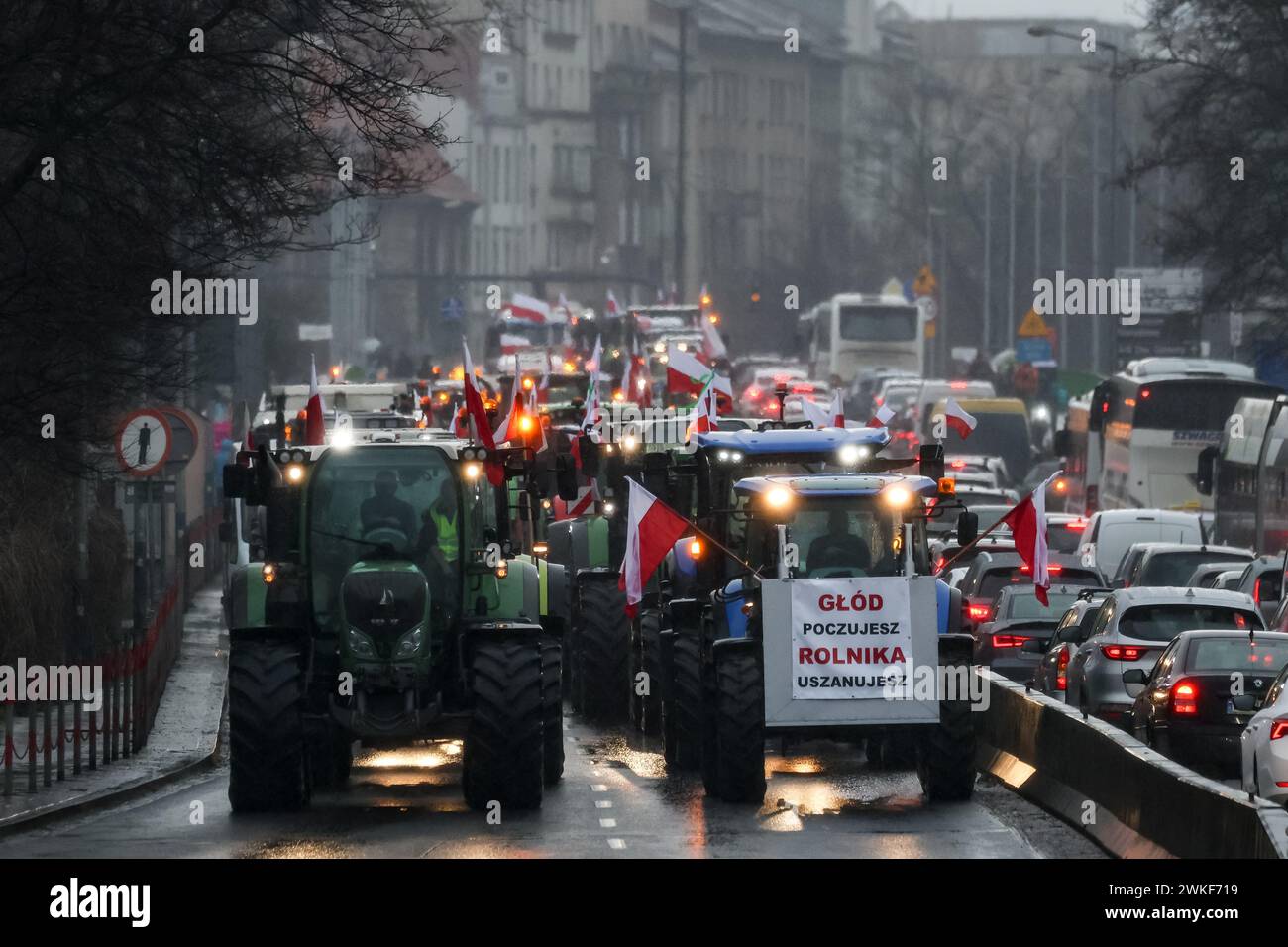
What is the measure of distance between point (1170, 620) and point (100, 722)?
8.96 m

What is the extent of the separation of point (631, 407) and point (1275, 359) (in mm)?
21597

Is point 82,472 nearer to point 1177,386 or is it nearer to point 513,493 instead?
point 513,493

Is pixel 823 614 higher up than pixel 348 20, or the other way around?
pixel 348 20

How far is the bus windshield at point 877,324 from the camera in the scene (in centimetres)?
8725

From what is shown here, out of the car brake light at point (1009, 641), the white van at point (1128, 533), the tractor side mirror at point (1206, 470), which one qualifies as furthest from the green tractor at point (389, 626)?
the tractor side mirror at point (1206, 470)

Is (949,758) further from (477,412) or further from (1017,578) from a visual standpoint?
(1017,578)

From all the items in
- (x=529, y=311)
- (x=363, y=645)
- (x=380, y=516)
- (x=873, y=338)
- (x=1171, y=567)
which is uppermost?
(x=873, y=338)

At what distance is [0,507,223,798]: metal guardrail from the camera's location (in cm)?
2062

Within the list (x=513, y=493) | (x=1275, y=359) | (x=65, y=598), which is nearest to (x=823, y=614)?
(x=513, y=493)

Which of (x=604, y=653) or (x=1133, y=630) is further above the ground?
(x=1133, y=630)

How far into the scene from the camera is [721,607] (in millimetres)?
20156

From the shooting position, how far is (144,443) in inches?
1037

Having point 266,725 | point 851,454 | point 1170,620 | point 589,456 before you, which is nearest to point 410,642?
point 266,725

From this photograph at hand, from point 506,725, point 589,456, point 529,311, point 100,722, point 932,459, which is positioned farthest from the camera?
point 529,311
